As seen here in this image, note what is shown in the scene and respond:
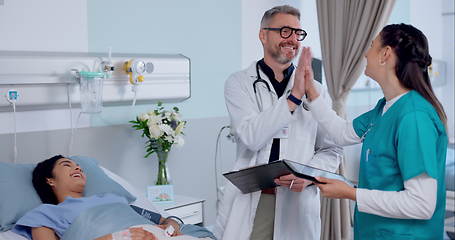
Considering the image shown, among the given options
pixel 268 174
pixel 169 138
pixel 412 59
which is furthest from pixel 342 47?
pixel 412 59

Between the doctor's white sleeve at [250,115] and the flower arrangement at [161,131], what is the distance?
60cm

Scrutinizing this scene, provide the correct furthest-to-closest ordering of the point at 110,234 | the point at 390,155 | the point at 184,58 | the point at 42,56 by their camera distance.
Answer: the point at 184,58
the point at 42,56
the point at 110,234
the point at 390,155

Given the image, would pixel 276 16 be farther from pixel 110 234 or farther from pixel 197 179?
pixel 197 179

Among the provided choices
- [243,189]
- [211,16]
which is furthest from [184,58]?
[243,189]

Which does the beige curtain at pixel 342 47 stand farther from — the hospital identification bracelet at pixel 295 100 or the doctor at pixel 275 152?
the hospital identification bracelet at pixel 295 100

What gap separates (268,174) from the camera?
2.14m

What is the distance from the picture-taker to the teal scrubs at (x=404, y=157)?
1634mm

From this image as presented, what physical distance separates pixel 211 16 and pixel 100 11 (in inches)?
31.9

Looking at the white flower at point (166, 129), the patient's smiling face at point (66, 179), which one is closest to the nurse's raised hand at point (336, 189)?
the patient's smiling face at point (66, 179)

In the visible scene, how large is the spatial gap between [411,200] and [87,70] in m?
1.75

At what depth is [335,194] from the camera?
70.2 inches

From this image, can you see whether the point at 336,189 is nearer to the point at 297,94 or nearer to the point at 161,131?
the point at 297,94

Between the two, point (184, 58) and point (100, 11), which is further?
point (184, 58)

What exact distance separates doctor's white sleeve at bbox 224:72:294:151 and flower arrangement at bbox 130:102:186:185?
1.98 feet
